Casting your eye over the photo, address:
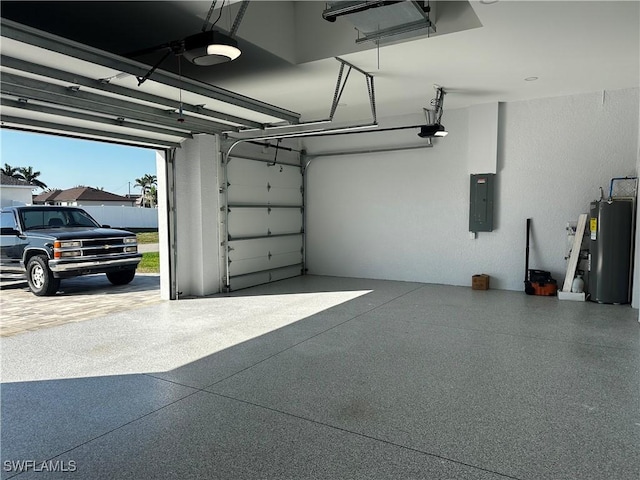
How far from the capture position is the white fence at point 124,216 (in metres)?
17.7

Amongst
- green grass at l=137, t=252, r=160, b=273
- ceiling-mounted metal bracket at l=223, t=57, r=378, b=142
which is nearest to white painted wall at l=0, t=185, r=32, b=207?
green grass at l=137, t=252, r=160, b=273

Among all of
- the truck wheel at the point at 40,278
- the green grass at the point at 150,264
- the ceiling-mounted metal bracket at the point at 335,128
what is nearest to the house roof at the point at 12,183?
the green grass at the point at 150,264

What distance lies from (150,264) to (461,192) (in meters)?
8.63

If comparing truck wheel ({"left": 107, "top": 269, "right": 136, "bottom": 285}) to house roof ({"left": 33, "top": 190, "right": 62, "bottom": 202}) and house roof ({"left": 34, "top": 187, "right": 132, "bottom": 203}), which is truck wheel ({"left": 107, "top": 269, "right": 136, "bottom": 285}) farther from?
house roof ({"left": 33, "top": 190, "right": 62, "bottom": 202})

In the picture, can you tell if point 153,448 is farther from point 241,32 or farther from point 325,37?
point 325,37

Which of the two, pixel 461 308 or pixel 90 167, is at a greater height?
pixel 90 167

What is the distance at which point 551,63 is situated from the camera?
5473 mm

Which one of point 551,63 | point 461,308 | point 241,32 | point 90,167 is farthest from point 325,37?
point 90,167

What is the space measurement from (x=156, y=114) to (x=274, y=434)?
4.38m

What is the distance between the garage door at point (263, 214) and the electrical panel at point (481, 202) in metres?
3.76

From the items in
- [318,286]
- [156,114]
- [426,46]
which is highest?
[426,46]

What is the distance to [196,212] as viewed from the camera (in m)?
7.52

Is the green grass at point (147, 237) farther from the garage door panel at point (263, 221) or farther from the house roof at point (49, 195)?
the house roof at point (49, 195)

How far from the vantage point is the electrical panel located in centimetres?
780
